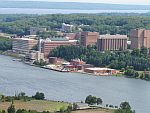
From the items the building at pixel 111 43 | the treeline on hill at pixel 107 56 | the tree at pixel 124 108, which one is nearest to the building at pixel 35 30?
the building at pixel 111 43

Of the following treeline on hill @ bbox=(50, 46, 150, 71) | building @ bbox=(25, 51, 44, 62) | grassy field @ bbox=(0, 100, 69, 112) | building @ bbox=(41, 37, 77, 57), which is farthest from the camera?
building @ bbox=(41, 37, 77, 57)

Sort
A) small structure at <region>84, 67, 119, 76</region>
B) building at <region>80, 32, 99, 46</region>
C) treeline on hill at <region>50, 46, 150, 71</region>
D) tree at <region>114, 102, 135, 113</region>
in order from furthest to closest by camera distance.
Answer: building at <region>80, 32, 99, 46</region>, treeline on hill at <region>50, 46, 150, 71</region>, small structure at <region>84, 67, 119, 76</region>, tree at <region>114, 102, 135, 113</region>

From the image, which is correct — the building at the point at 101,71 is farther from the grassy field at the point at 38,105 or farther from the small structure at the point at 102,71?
the grassy field at the point at 38,105

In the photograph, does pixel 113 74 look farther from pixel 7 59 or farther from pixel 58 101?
pixel 58 101

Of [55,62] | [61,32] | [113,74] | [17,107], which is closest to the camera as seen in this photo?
[17,107]

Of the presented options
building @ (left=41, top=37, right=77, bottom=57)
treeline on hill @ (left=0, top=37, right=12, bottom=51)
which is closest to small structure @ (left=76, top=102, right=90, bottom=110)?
building @ (left=41, top=37, right=77, bottom=57)

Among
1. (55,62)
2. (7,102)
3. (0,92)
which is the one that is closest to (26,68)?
(55,62)

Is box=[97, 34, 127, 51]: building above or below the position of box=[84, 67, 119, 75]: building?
above

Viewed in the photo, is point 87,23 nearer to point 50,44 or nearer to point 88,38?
point 88,38

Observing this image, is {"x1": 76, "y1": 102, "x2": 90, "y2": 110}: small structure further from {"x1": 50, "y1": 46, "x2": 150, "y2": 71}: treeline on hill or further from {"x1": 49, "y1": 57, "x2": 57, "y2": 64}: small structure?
{"x1": 49, "y1": 57, "x2": 57, "y2": 64}: small structure
